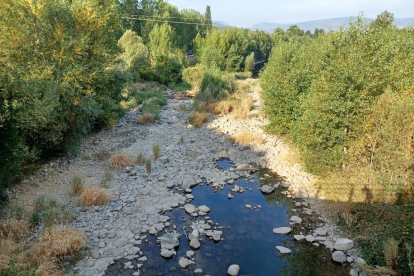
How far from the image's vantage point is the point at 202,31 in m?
64.8

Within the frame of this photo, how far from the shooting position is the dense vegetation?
330 inches

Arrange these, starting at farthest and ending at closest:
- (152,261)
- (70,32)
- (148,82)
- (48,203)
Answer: (148,82) → (70,32) → (48,203) → (152,261)

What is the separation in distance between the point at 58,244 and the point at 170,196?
14.9 ft

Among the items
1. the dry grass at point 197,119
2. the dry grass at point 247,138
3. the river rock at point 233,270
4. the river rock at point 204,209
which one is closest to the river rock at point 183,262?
the river rock at point 233,270

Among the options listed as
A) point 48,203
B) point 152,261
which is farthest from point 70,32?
point 152,261

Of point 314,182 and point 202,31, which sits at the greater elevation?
point 202,31

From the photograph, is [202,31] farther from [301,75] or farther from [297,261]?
[297,261]

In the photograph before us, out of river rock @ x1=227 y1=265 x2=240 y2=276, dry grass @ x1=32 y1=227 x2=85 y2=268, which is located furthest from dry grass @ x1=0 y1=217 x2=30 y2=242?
river rock @ x1=227 y1=265 x2=240 y2=276

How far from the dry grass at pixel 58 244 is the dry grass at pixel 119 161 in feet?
16.6

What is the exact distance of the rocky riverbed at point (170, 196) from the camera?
7.79 metres

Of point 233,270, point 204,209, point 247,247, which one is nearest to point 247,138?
point 204,209

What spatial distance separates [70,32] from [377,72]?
12.9 m

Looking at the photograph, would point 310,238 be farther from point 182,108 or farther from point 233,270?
point 182,108

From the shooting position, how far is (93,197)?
382 inches
